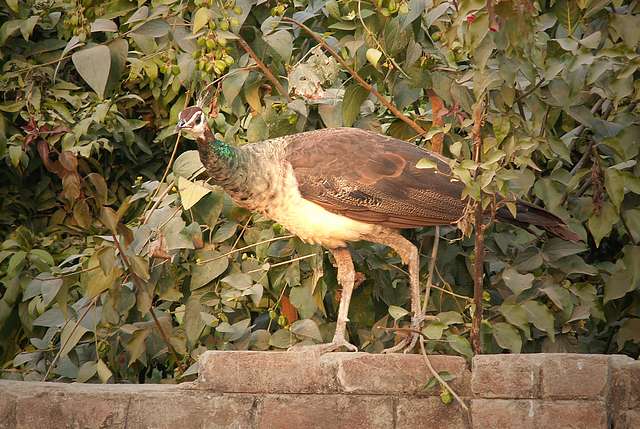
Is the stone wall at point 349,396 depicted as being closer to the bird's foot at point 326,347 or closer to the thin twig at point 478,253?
the bird's foot at point 326,347

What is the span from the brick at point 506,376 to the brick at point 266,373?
439mm

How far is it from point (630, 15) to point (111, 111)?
2712mm

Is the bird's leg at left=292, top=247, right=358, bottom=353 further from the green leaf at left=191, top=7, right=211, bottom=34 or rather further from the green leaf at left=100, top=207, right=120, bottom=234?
the green leaf at left=191, top=7, right=211, bottom=34

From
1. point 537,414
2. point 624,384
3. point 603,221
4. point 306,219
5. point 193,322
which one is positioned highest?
point 624,384

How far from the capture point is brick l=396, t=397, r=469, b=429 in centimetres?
350

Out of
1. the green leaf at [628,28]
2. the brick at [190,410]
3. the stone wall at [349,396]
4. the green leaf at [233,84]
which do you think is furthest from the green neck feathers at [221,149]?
the green leaf at [628,28]

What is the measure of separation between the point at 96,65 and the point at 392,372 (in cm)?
174

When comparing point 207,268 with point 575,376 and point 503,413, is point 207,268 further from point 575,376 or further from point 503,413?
point 575,376

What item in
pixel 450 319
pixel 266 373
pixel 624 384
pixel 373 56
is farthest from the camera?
pixel 373 56

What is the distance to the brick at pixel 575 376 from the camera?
3320 mm

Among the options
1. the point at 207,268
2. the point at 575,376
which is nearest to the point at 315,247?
the point at 207,268

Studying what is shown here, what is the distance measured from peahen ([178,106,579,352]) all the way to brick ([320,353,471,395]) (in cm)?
64

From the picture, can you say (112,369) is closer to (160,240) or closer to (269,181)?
(160,240)

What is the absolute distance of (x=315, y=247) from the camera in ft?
15.4
